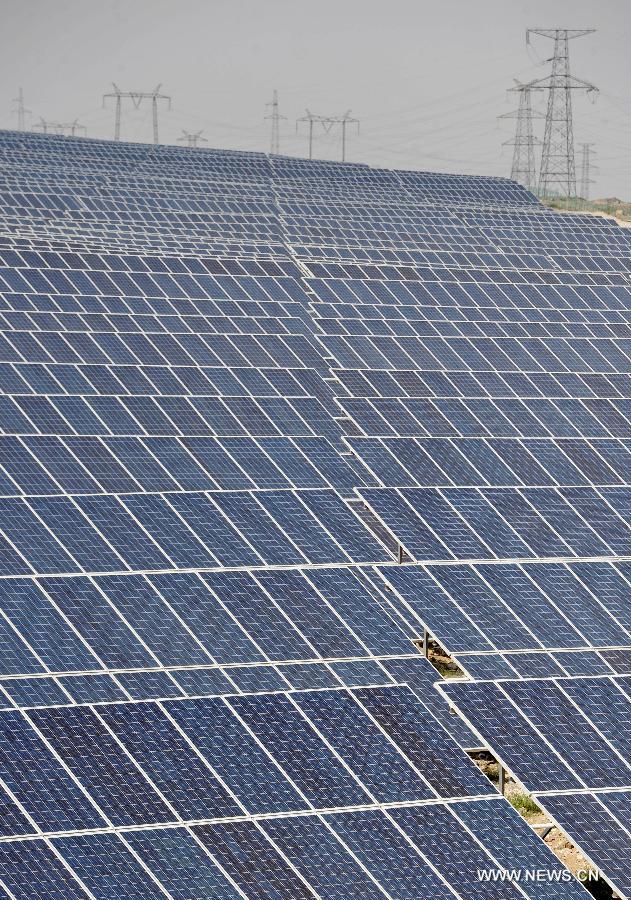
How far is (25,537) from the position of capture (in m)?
37.2

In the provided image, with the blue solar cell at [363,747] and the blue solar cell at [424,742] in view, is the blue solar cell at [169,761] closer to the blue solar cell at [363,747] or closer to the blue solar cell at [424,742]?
the blue solar cell at [363,747]

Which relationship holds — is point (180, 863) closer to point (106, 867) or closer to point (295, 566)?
point (106, 867)

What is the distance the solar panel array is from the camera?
31141mm

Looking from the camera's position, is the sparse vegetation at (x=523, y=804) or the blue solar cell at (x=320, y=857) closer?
the blue solar cell at (x=320, y=857)

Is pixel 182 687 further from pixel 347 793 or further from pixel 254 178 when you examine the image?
pixel 254 178

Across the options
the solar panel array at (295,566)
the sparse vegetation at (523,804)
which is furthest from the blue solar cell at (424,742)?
the sparse vegetation at (523,804)

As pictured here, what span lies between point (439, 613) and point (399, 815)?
8217mm

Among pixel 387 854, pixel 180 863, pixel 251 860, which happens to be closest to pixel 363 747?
pixel 387 854

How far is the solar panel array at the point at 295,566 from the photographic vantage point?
31141 millimetres

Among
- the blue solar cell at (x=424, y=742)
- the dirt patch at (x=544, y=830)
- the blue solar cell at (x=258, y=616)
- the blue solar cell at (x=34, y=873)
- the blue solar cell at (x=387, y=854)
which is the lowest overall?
the dirt patch at (x=544, y=830)

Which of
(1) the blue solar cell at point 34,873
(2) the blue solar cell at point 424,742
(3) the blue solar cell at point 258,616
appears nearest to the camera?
(1) the blue solar cell at point 34,873

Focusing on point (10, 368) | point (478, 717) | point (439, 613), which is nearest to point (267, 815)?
point (478, 717)

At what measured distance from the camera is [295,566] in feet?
130

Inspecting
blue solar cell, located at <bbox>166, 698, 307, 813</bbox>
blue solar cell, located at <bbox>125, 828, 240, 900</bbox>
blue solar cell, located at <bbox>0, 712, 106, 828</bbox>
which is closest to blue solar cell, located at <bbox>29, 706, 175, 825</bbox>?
blue solar cell, located at <bbox>0, 712, 106, 828</bbox>
